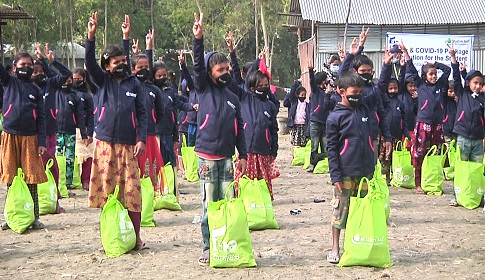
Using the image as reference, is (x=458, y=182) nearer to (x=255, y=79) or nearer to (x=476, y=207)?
(x=476, y=207)

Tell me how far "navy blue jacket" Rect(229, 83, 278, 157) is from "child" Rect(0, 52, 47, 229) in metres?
2.39

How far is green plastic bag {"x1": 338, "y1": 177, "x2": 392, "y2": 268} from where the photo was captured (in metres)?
6.49

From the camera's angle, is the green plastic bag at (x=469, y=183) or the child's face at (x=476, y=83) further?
the child's face at (x=476, y=83)

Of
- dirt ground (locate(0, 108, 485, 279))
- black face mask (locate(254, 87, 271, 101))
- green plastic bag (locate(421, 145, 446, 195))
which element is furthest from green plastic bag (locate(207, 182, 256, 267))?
green plastic bag (locate(421, 145, 446, 195))

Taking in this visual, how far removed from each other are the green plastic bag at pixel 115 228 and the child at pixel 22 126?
1742 mm

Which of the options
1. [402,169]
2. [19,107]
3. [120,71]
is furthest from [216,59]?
[402,169]

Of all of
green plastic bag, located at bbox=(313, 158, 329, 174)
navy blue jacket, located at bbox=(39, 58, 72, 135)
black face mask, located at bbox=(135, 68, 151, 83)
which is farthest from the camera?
green plastic bag, located at bbox=(313, 158, 329, 174)

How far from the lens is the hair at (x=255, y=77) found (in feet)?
28.4

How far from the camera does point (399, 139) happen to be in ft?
39.3

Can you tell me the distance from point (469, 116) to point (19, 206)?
A: 237 inches

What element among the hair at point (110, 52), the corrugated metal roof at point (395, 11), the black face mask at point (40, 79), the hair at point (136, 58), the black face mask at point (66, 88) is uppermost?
the corrugated metal roof at point (395, 11)

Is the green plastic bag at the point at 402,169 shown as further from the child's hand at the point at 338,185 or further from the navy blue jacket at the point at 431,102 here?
the child's hand at the point at 338,185

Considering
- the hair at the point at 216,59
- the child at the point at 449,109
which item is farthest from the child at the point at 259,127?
the child at the point at 449,109

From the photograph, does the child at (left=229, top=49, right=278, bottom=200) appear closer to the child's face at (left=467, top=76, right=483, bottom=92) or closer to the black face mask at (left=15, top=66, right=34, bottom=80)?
the black face mask at (left=15, top=66, right=34, bottom=80)
